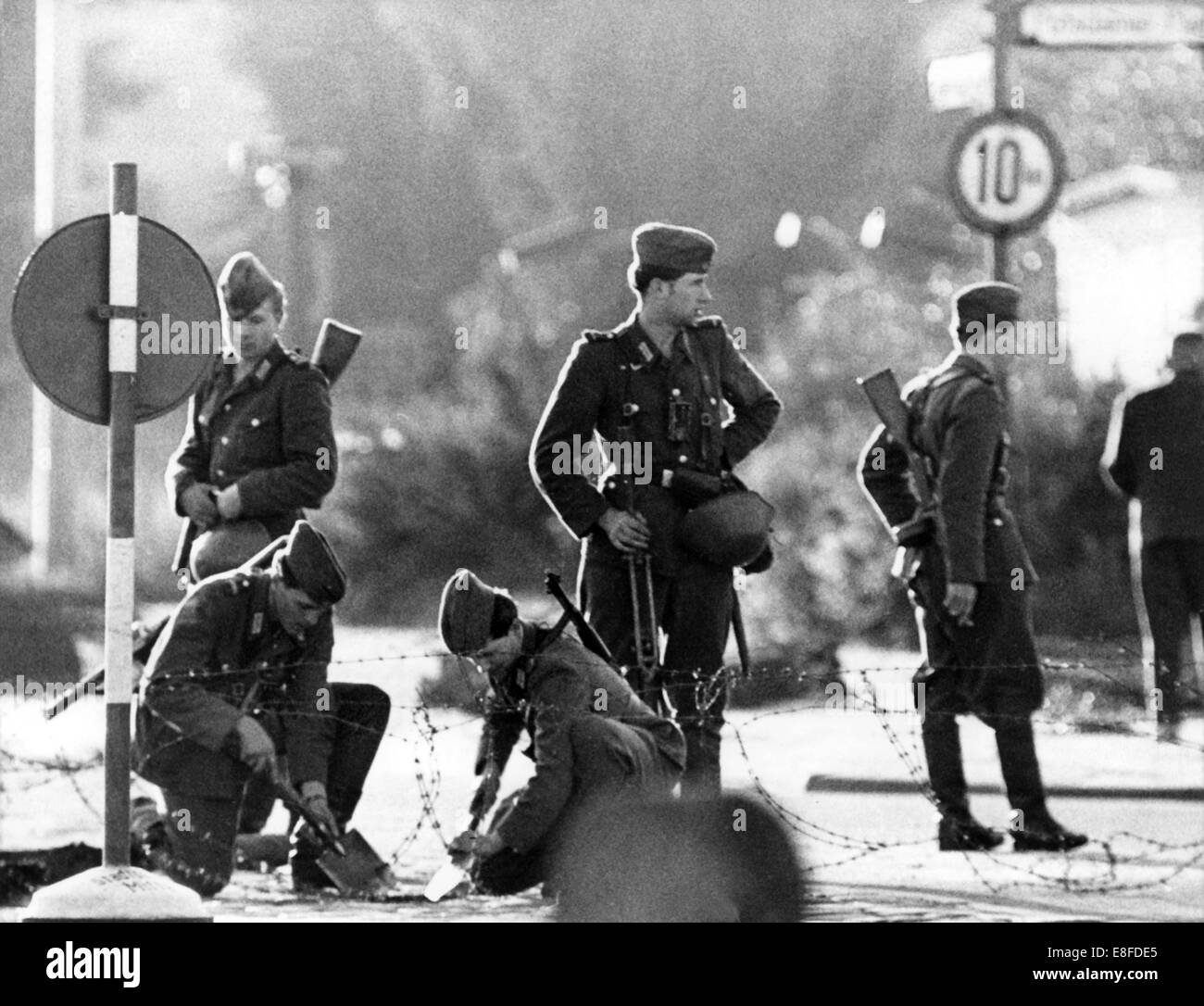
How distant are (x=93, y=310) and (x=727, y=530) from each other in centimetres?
220

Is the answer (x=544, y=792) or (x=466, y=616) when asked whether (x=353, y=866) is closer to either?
(x=466, y=616)

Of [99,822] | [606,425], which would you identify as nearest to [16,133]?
[99,822]

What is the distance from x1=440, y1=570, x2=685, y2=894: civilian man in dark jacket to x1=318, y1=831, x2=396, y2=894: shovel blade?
0.81m

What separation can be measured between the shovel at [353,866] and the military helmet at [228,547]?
1.09 metres

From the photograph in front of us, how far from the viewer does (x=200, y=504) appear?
32.2 feet

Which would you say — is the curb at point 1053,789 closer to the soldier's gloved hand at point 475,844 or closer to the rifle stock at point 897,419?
the rifle stock at point 897,419

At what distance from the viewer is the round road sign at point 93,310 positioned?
26.8 feet

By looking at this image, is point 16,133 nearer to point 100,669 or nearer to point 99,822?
point 99,822

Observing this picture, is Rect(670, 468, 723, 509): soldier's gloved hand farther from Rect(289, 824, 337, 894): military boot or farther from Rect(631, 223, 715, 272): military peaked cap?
Rect(289, 824, 337, 894): military boot

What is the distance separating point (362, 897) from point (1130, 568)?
8609mm

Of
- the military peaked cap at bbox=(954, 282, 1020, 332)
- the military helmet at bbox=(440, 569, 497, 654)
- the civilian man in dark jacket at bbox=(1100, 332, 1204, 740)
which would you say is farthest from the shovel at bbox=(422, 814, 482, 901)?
the civilian man in dark jacket at bbox=(1100, 332, 1204, 740)

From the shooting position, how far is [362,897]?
8914 millimetres
